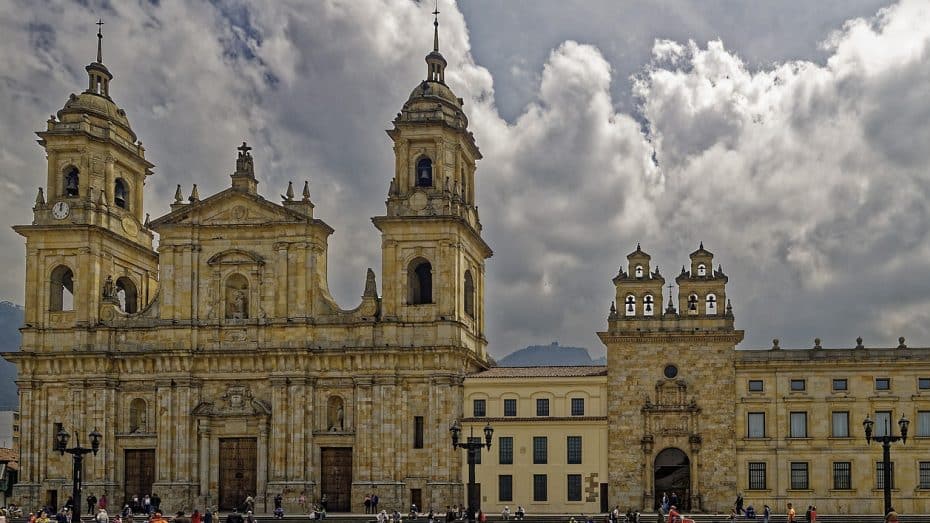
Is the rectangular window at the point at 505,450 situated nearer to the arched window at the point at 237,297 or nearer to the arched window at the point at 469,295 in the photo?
the arched window at the point at 469,295

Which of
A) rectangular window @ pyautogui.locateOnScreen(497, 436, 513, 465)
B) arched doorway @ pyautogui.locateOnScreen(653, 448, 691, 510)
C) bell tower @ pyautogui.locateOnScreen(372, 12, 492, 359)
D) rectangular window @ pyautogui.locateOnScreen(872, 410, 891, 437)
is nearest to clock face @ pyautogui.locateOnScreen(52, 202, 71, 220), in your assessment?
bell tower @ pyautogui.locateOnScreen(372, 12, 492, 359)

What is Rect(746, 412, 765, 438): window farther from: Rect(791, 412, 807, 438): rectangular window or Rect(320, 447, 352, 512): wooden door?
Rect(320, 447, 352, 512): wooden door

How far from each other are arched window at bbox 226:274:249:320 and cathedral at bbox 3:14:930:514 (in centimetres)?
13

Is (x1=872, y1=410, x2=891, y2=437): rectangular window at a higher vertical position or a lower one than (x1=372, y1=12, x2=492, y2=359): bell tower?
lower

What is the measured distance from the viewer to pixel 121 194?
82.6 m

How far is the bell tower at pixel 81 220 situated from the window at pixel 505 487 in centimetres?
2441

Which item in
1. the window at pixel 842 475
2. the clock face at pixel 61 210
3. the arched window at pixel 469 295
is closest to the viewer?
the window at pixel 842 475

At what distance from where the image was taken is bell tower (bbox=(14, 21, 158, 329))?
7719 centimetres

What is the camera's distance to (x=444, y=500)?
71625mm

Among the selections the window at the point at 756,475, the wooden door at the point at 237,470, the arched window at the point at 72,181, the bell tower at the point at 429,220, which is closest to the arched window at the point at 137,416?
the wooden door at the point at 237,470

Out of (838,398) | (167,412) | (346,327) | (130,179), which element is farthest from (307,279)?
(838,398)

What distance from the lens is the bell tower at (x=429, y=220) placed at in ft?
242

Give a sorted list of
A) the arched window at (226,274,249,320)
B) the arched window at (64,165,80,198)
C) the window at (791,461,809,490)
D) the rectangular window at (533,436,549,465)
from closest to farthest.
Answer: the window at (791,461,809,490) < the rectangular window at (533,436,549,465) < the arched window at (226,274,249,320) < the arched window at (64,165,80,198)

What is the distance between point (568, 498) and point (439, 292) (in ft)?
42.9
